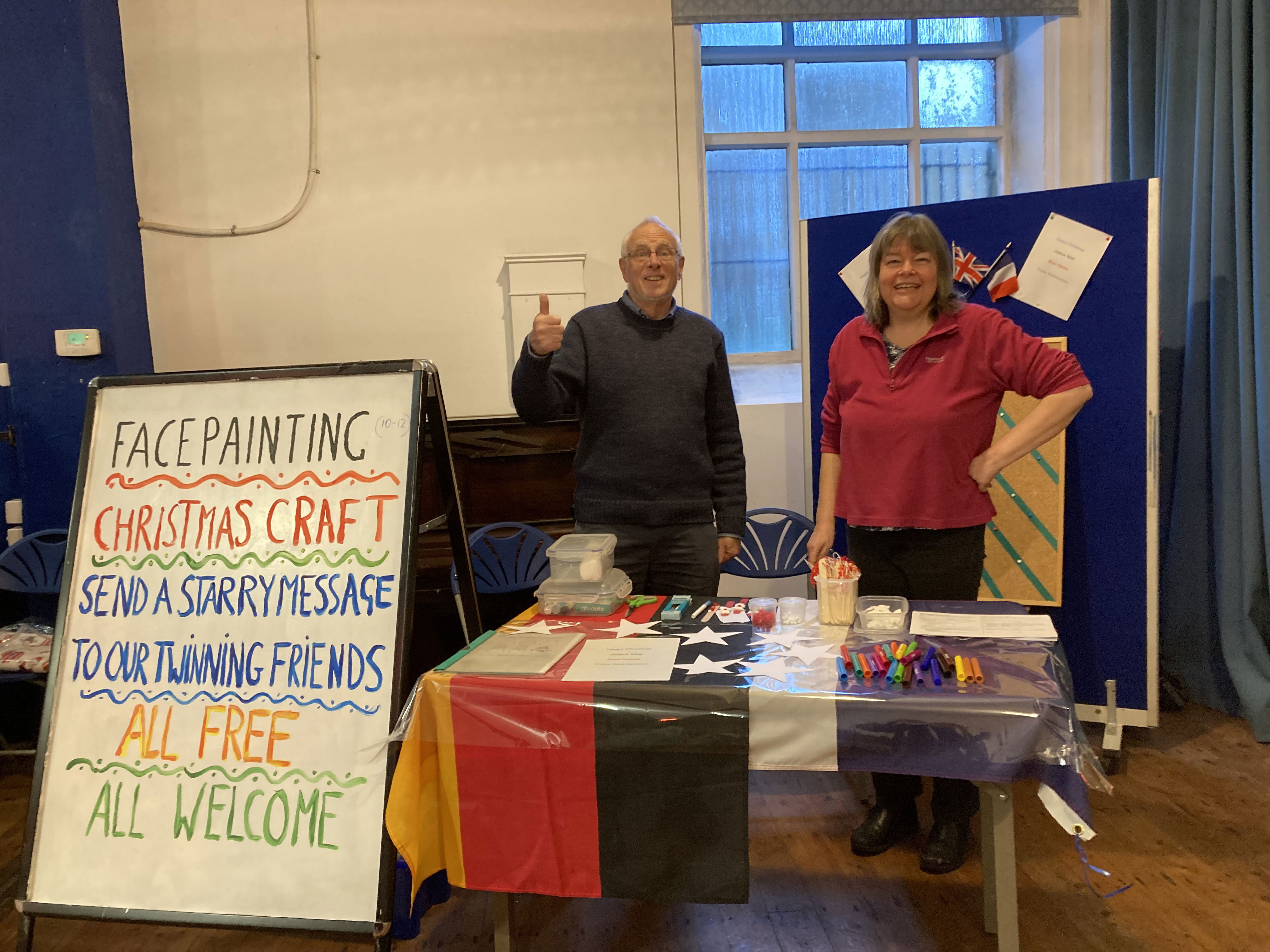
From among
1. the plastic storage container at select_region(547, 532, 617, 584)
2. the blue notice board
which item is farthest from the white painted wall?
the plastic storage container at select_region(547, 532, 617, 584)

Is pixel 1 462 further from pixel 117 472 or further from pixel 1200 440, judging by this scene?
pixel 1200 440

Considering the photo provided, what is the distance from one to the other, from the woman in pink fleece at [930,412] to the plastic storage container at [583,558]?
54 cm

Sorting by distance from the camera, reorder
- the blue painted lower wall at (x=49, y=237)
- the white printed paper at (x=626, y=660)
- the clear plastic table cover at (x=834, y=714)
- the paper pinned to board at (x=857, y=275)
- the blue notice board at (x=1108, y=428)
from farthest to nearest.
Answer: the blue painted lower wall at (x=49, y=237) < the paper pinned to board at (x=857, y=275) < the blue notice board at (x=1108, y=428) < the white printed paper at (x=626, y=660) < the clear plastic table cover at (x=834, y=714)

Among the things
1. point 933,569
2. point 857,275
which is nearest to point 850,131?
point 857,275

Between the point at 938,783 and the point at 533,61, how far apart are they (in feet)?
10.3

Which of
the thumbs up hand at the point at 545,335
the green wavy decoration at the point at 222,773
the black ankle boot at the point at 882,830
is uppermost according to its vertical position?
the thumbs up hand at the point at 545,335

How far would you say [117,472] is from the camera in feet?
5.60

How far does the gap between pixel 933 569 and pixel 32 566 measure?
116 inches

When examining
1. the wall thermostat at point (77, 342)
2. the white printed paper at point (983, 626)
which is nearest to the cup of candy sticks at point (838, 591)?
the white printed paper at point (983, 626)

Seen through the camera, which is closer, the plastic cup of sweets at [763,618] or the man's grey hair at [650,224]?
the plastic cup of sweets at [763,618]

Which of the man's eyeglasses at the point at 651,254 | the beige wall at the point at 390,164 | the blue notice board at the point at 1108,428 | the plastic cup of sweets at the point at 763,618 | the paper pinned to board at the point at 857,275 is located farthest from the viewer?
the beige wall at the point at 390,164

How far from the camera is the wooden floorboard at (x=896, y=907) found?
1751mm

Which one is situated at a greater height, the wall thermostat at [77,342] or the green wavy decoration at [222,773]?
the wall thermostat at [77,342]

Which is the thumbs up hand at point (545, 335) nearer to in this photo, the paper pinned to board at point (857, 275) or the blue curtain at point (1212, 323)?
the paper pinned to board at point (857, 275)
